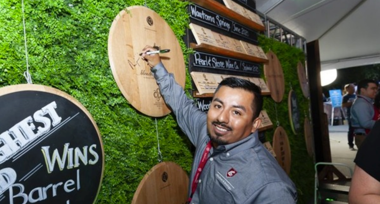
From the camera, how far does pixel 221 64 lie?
2.35 metres

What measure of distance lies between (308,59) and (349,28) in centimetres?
213

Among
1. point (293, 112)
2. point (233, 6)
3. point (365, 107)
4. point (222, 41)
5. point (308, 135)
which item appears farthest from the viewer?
point (308, 135)

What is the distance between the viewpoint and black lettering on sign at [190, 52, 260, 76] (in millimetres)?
2037

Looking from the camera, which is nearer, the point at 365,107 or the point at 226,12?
the point at 226,12

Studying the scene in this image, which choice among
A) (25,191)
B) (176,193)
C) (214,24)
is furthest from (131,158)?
(214,24)

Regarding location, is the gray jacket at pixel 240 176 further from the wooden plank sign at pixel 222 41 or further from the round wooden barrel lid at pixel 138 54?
the wooden plank sign at pixel 222 41

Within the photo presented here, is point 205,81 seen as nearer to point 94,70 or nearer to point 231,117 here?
point 231,117

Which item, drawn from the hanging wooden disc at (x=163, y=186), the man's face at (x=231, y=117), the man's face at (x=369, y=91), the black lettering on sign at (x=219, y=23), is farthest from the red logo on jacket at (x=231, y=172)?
the man's face at (x=369, y=91)

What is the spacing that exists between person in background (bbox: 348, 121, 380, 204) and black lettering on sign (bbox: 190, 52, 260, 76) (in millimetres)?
1163

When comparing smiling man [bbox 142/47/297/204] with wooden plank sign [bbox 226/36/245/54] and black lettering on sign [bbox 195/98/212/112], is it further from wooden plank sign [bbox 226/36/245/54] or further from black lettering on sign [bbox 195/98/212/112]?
wooden plank sign [bbox 226/36/245/54]

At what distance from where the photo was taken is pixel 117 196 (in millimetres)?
1411

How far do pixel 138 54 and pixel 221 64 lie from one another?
948mm

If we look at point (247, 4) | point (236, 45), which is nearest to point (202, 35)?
point (236, 45)

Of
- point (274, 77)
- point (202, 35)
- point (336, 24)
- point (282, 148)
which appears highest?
point (336, 24)
